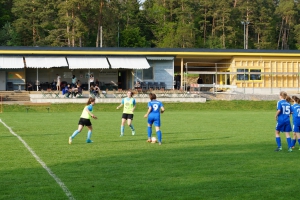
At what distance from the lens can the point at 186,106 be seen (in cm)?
4253

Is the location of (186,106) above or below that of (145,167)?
above

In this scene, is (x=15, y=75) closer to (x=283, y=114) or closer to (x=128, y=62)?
(x=128, y=62)

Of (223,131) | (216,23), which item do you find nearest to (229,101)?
(223,131)

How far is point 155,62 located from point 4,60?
13700 millimetres

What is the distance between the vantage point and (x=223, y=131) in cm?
2273

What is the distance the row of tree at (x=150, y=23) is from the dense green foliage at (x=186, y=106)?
29540 millimetres

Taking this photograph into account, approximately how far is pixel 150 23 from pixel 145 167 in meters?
82.5

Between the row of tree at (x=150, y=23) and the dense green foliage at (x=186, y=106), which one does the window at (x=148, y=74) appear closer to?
the dense green foliage at (x=186, y=106)

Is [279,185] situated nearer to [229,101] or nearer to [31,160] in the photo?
[31,160]

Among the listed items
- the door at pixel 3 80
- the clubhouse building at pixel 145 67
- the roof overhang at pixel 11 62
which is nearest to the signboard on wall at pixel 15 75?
the clubhouse building at pixel 145 67

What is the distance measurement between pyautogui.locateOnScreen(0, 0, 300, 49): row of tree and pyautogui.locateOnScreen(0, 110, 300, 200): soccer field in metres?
53.1

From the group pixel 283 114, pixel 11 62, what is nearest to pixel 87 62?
pixel 11 62

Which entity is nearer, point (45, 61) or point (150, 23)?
point (45, 61)

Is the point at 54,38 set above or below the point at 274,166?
above
